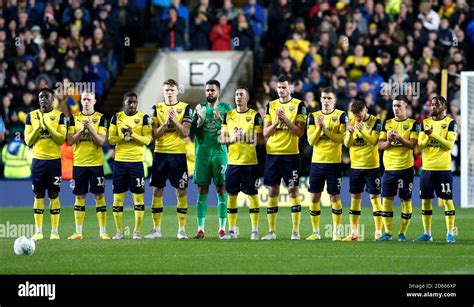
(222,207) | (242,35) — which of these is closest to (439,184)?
(222,207)

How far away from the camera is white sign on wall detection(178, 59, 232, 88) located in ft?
89.6

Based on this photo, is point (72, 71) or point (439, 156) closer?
point (439, 156)

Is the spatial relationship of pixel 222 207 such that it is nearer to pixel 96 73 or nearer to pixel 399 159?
pixel 399 159

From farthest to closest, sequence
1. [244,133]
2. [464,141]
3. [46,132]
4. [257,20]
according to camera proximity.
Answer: [257,20]
[464,141]
[46,132]
[244,133]

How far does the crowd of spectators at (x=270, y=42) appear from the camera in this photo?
2630cm

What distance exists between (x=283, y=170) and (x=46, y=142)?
3605 millimetres

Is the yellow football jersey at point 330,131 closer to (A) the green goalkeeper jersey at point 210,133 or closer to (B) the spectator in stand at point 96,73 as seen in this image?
(A) the green goalkeeper jersey at point 210,133

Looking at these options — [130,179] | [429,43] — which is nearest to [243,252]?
[130,179]

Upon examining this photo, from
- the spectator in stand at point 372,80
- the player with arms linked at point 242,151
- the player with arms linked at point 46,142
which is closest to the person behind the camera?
the player with arms linked at point 242,151

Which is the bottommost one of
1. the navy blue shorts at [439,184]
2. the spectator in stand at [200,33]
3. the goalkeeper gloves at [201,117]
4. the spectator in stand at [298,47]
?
the navy blue shorts at [439,184]

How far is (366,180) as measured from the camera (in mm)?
17828

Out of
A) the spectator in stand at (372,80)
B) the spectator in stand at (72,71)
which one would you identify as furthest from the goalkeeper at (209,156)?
the spectator in stand at (72,71)

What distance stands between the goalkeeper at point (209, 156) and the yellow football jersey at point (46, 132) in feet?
6.56

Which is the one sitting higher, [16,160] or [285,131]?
[285,131]
